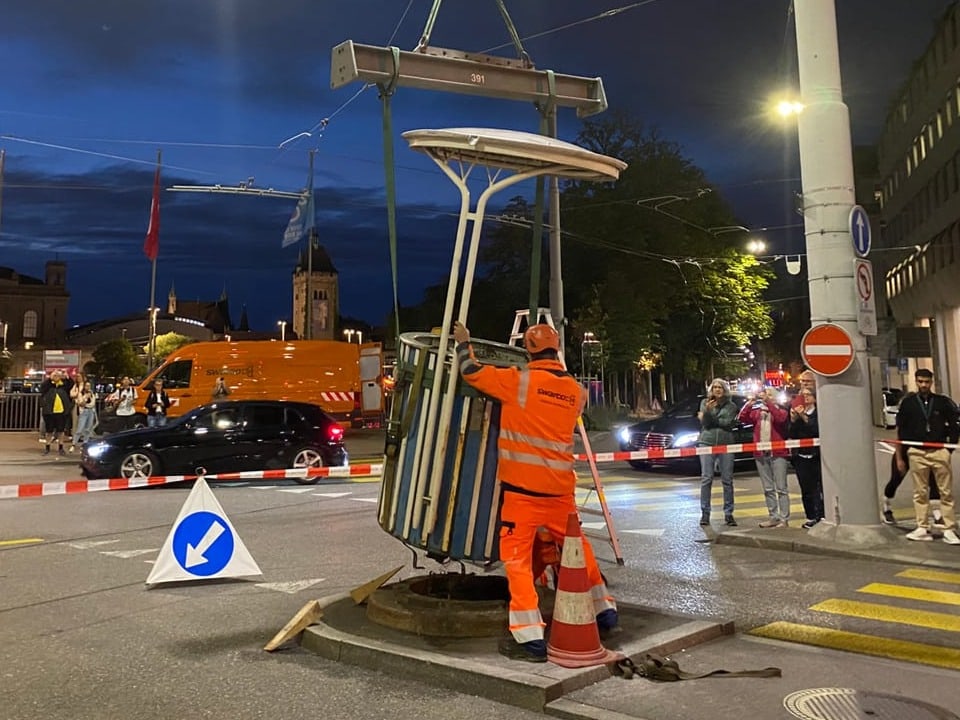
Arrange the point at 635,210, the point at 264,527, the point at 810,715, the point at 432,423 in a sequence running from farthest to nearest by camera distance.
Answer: the point at 635,210, the point at 264,527, the point at 432,423, the point at 810,715

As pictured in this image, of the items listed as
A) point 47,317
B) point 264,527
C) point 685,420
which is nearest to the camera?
point 264,527

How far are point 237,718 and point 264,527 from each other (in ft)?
20.4

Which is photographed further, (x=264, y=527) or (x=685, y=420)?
(x=685, y=420)

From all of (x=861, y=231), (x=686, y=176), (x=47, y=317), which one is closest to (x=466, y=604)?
(x=861, y=231)

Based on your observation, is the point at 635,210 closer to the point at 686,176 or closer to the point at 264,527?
the point at 686,176

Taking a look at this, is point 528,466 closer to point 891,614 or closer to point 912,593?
point 891,614

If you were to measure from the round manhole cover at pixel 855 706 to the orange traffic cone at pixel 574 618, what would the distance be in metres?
0.99

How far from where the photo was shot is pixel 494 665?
449 cm

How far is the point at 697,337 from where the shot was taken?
41.0 m

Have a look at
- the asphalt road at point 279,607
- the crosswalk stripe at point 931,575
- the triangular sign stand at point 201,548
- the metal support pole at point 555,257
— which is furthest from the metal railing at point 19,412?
the crosswalk stripe at point 931,575

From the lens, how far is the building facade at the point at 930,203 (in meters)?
37.7

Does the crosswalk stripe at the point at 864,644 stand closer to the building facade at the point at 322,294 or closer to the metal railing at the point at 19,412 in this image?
the metal railing at the point at 19,412

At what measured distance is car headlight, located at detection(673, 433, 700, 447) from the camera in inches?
606

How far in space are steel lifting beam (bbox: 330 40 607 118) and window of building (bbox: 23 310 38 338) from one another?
4023 inches
